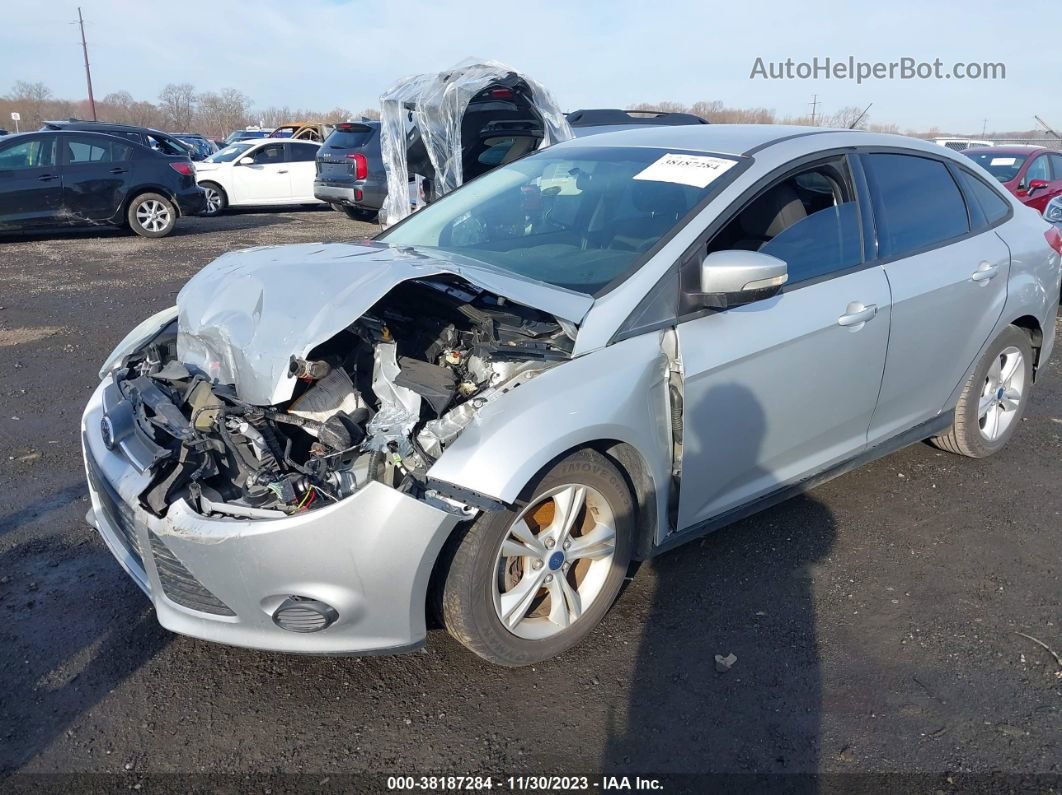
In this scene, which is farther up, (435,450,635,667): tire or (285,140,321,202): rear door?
(285,140,321,202): rear door

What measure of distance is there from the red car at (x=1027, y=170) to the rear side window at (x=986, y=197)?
6484mm

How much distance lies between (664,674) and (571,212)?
198 cm

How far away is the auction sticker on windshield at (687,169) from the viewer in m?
3.23

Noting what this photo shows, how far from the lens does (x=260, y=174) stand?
16734 mm

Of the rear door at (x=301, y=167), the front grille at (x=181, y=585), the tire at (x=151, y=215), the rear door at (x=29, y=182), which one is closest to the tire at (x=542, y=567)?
the front grille at (x=181, y=585)

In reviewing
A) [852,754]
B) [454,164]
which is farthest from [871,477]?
[454,164]

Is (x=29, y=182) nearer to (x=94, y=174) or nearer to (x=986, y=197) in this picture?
(x=94, y=174)

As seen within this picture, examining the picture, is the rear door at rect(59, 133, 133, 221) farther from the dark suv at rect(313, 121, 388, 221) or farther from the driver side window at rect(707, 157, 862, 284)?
the driver side window at rect(707, 157, 862, 284)

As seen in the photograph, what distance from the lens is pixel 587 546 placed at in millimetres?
2811

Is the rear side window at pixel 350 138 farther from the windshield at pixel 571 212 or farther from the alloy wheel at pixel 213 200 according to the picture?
the windshield at pixel 571 212

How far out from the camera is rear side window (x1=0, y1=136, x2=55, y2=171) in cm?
1132

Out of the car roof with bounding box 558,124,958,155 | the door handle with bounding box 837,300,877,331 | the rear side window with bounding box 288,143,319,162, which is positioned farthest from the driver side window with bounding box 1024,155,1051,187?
the rear side window with bounding box 288,143,319,162

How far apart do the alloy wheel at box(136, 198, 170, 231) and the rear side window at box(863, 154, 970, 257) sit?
471 inches

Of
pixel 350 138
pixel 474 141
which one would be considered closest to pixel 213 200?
pixel 350 138
